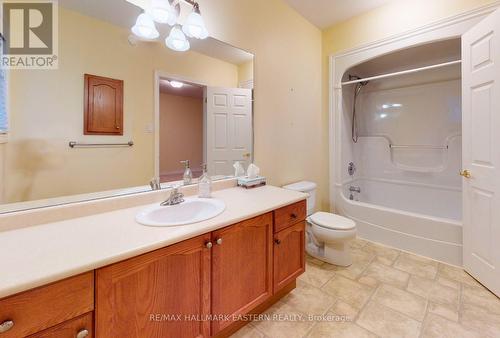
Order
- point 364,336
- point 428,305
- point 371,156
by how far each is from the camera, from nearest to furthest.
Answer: point 364,336
point 428,305
point 371,156

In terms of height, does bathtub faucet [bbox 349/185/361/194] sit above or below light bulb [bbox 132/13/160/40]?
below

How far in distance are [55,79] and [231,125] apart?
119 centimetres

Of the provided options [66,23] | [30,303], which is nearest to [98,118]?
[66,23]

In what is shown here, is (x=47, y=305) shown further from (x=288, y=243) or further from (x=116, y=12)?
(x=116, y=12)

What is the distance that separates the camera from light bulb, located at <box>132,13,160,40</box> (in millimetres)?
1344

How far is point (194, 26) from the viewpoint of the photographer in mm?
1509

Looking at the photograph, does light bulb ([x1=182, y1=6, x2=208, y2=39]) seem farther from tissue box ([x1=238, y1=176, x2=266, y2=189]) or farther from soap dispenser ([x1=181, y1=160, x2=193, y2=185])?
tissue box ([x1=238, y1=176, x2=266, y2=189])

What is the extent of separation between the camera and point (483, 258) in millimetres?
1778

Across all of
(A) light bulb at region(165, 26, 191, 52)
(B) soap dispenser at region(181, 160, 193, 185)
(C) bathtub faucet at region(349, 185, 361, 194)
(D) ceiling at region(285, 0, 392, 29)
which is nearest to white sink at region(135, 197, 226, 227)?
(B) soap dispenser at region(181, 160, 193, 185)

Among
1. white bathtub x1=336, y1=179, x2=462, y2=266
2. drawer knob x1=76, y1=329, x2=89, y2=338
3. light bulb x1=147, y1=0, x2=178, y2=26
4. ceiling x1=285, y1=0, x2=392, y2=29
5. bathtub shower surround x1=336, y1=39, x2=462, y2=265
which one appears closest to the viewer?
drawer knob x1=76, y1=329, x2=89, y2=338

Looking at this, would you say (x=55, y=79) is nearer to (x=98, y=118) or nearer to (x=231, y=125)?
(x=98, y=118)

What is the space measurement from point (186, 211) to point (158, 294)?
0.57 metres

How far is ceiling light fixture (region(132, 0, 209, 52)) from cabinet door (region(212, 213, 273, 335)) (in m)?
1.28

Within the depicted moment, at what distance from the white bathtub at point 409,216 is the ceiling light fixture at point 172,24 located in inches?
93.3
